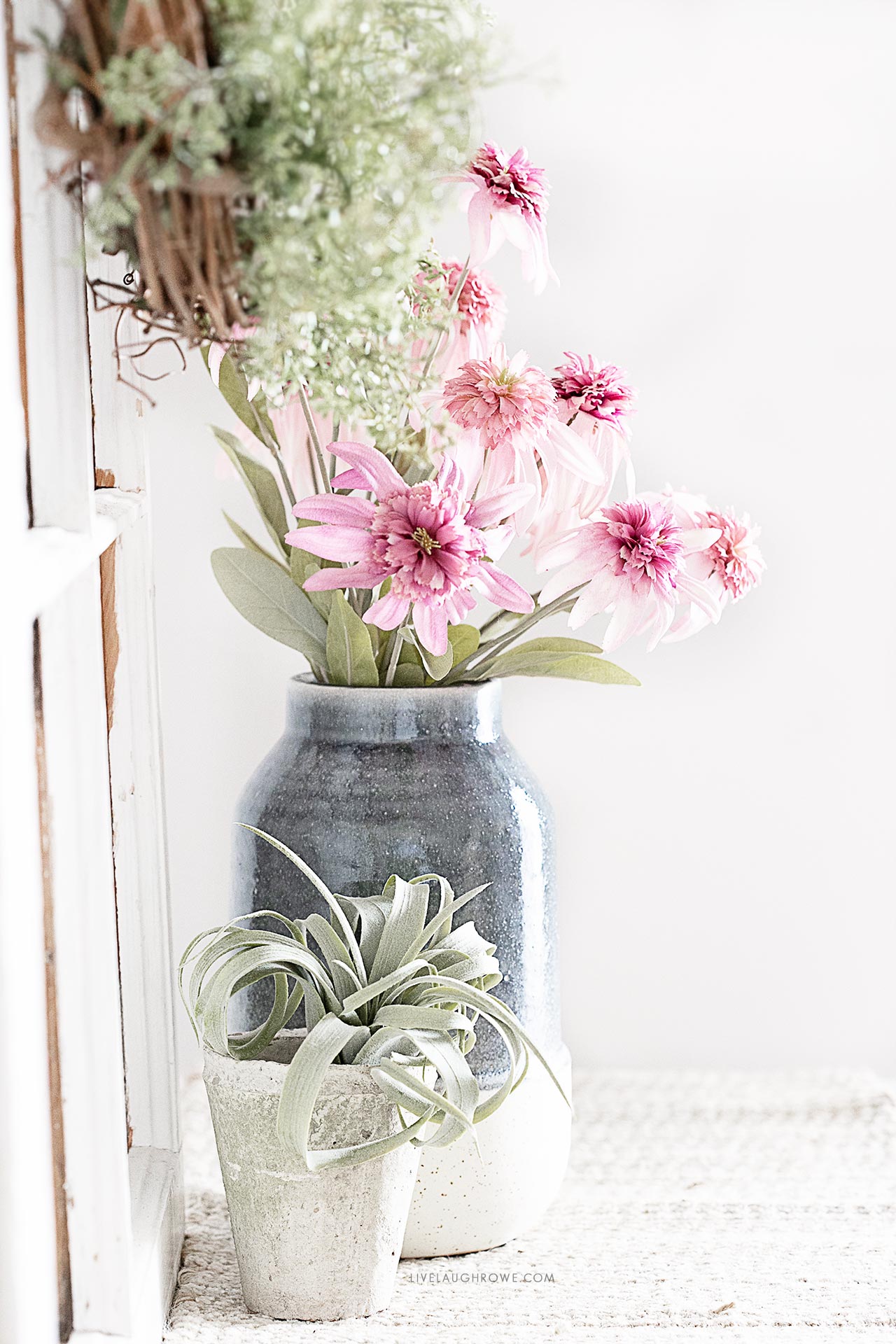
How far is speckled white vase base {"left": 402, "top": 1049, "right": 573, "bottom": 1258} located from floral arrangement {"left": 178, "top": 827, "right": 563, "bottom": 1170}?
0.05 m

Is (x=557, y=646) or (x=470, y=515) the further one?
(x=557, y=646)

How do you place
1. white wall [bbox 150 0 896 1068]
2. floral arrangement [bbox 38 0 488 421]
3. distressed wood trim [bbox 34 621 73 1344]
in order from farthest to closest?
white wall [bbox 150 0 896 1068] < distressed wood trim [bbox 34 621 73 1344] < floral arrangement [bbox 38 0 488 421]

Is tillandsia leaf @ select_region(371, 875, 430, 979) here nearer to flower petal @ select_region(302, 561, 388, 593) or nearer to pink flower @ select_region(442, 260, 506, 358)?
flower petal @ select_region(302, 561, 388, 593)

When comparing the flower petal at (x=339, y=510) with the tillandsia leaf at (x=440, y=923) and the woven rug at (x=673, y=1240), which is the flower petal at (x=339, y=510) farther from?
the woven rug at (x=673, y=1240)

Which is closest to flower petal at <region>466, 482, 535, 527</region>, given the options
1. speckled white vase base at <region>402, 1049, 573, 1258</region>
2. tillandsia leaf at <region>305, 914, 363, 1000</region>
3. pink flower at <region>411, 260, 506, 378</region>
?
pink flower at <region>411, 260, 506, 378</region>

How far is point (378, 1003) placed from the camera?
27.2 inches

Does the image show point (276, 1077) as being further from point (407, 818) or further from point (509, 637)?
point (509, 637)

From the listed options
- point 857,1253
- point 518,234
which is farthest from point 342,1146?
point 518,234

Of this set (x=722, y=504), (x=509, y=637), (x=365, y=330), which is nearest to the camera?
(x=365, y=330)

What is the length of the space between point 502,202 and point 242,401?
0.19 metres

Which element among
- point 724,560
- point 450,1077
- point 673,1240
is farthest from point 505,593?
point 673,1240

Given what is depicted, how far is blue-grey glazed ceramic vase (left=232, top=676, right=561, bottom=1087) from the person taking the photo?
75cm

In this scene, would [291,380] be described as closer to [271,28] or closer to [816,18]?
[271,28]

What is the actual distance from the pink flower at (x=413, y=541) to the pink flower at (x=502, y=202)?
0.14m
